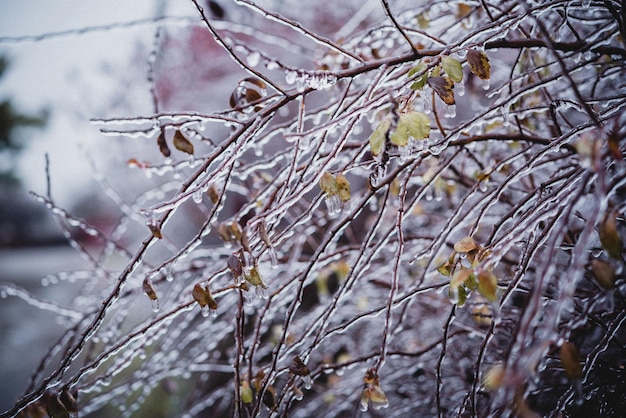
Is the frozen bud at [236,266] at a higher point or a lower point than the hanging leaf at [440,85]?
lower

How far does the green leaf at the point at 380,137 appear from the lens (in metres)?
0.92

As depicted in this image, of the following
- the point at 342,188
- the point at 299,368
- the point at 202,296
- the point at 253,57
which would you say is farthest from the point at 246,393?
the point at 253,57

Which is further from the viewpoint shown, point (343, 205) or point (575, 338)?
point (575, 338)

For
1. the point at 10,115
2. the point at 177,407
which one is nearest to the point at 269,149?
the point at 177,407

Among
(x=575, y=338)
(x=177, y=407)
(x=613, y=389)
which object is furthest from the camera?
(x=177, y=407)

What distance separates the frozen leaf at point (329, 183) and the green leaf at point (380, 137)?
15 cm

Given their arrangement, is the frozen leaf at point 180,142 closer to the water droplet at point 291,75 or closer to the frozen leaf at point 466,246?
the water droplet at point 291,75

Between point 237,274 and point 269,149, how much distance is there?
6.70 meters

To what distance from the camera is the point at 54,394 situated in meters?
1.08

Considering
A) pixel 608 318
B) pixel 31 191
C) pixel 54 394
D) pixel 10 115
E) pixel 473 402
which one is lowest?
pixel 608 318

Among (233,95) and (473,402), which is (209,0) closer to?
(233,95)

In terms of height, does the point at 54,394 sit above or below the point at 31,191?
below

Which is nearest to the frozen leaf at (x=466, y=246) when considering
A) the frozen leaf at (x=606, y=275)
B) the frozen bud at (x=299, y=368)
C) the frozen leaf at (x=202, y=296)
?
the frozen leaf at (x=606, y=275)

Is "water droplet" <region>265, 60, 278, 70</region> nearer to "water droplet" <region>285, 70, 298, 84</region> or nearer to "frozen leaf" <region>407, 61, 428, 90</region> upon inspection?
"water droplet" <region>285, 70, 298, 84</region>
